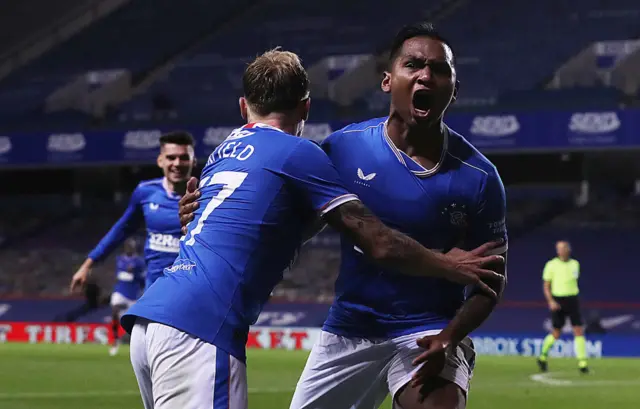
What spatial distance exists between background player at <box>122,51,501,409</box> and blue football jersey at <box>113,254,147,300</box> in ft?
58.3

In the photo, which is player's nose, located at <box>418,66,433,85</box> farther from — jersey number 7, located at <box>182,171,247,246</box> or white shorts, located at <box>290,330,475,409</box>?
white shorts, located at <box>290,330,475,409</box>

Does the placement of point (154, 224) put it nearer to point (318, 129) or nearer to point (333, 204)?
point (333, 204)

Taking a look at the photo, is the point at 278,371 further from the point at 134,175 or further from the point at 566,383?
the point at 134,175

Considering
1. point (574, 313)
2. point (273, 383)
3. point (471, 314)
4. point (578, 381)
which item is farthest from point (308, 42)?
point (471, 314)

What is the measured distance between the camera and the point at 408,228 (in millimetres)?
5000

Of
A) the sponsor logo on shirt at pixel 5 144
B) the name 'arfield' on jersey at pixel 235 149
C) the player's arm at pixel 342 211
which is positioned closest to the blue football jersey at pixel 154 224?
the name 'arfield' on jersey at pixel 235 149

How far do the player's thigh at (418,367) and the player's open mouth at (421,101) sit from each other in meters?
1.01

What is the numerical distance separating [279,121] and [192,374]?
3.45ft

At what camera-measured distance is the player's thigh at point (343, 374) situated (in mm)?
5125

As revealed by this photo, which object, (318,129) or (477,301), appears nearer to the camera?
(477,301)

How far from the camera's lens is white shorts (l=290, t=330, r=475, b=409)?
199 inches

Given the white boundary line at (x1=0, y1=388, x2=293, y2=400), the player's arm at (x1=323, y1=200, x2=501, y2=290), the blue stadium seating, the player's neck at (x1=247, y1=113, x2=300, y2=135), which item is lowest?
the white boundary line at (x1=0, y1=388, x2=293, y2=400)

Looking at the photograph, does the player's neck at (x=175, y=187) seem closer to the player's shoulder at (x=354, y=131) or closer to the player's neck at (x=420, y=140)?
the player's shoulder at (x=354, y=131)

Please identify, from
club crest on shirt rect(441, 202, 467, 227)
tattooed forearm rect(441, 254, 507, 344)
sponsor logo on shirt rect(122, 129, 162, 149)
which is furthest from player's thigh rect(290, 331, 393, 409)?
sponsor logo on shirt rect(122, 129, 162, 149)
